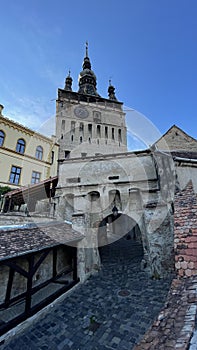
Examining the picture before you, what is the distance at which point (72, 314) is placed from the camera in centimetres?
512

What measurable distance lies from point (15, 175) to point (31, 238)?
1167 centimetres

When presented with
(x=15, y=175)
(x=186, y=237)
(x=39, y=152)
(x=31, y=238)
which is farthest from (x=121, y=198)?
(x=39, y=152)

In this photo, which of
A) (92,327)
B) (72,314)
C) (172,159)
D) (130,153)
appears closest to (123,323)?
(92,327)

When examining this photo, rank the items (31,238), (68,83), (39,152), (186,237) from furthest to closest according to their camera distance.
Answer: (68,83) < (39,152) < (31,238) < (186,237)

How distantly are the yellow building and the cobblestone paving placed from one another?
11.9 meters

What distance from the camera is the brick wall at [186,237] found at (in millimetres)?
2866

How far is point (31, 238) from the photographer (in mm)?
5441

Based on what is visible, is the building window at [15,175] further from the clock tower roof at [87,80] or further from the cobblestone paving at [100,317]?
the clock tower roof at [87,80]

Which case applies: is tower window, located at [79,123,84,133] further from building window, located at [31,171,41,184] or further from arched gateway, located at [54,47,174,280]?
arched gateway, located at [54,47,174,280]

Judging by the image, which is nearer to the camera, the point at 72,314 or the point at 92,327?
the point at 92,327

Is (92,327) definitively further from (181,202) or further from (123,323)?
(181,202)

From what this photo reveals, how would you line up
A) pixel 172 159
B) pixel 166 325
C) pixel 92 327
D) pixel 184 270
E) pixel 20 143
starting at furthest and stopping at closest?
pixel 20 143, pixel 172 159, pixel 92 327, pixel 184 270, pixel 166 325

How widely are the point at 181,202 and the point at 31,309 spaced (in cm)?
574

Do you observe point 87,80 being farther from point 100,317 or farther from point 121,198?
point 100,317
